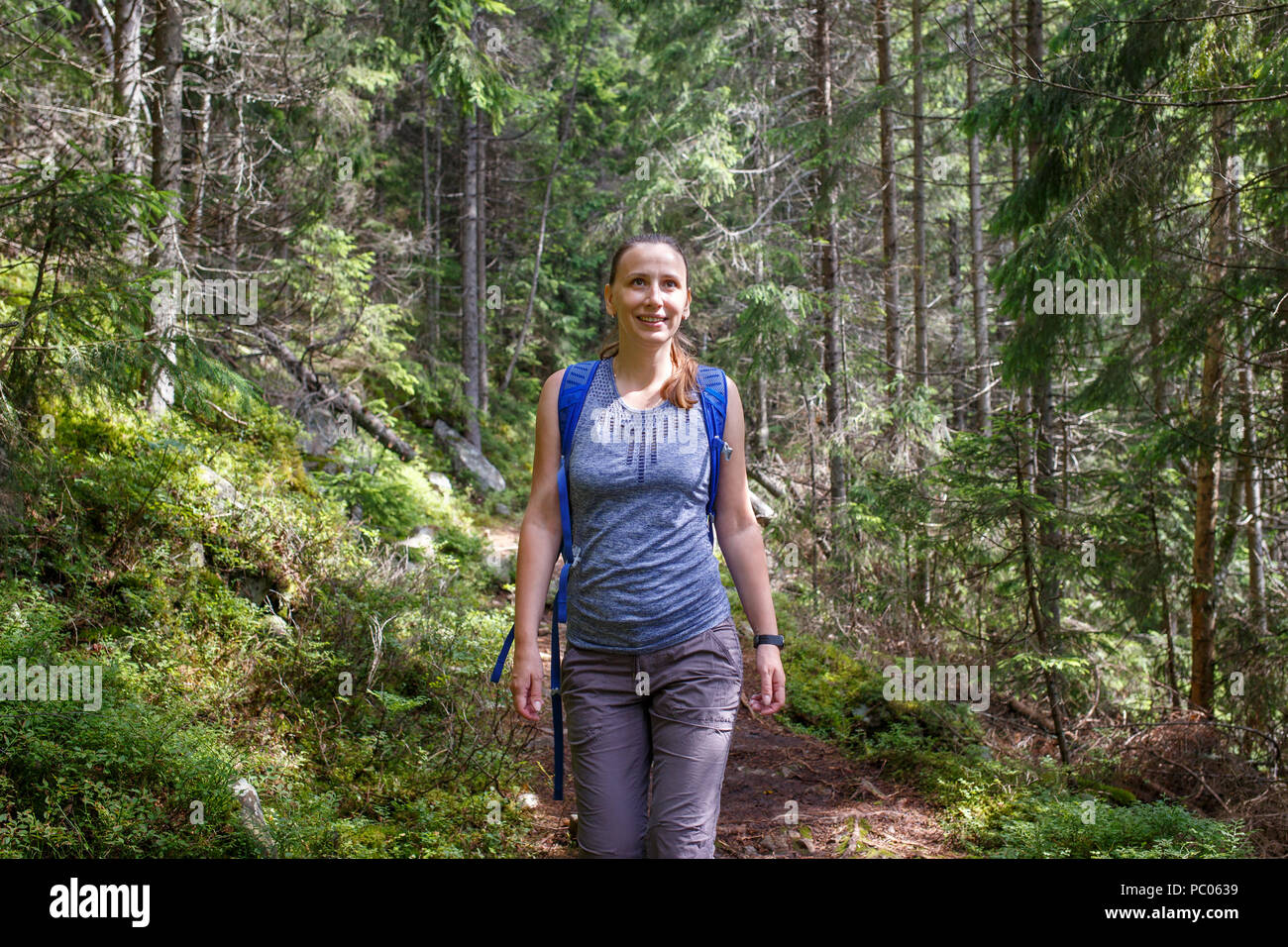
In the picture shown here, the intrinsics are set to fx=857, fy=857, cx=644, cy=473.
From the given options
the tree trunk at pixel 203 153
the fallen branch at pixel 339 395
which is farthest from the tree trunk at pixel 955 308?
the tree trunk at pixel 203 153

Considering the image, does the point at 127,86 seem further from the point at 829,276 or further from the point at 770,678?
the point at 829,276

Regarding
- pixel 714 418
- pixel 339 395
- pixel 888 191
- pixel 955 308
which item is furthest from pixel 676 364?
pixel 955 308

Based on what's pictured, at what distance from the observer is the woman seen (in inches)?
96.7

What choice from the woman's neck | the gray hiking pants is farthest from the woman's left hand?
the woman's neck

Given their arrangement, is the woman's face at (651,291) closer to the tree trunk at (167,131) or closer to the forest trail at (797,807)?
the forest trail at (797,807)

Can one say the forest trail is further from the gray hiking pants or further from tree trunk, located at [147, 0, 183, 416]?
tree trunk, located at [147, 0, 183, 416]

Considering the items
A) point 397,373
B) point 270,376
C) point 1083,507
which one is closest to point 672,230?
point 397,373

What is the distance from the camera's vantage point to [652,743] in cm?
257

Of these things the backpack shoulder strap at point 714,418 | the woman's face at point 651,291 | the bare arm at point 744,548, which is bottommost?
the bare arm at point 744,548

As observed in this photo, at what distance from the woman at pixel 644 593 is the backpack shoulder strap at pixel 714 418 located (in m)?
0.03

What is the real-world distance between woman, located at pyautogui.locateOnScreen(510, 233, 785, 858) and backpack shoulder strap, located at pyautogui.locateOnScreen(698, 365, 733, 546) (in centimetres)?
3

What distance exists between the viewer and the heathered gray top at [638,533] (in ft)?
8.30

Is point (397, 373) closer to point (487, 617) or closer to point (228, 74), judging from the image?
point (228, 74)
